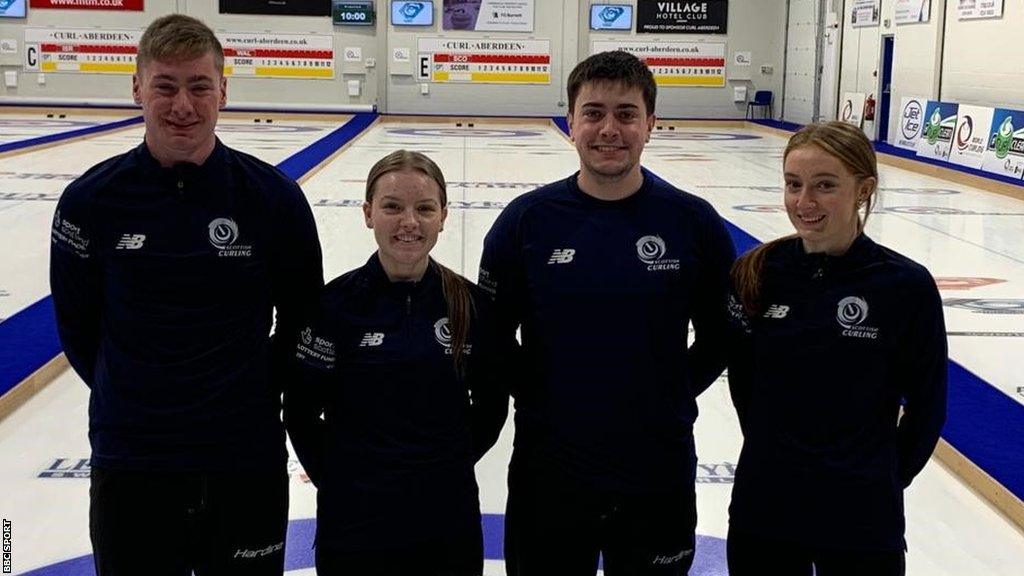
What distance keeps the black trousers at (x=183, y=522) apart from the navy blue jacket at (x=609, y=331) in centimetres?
60

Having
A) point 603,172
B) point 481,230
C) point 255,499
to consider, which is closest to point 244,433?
point 255,499

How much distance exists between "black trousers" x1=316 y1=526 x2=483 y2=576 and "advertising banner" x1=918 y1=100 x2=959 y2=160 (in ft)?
56.2

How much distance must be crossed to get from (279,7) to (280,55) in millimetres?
1166

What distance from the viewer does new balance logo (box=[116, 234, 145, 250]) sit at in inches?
96.6

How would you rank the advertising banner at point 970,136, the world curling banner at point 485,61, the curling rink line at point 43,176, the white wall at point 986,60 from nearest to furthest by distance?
the curling rink line at point 43,176 → the advertising banner at point 970,136 → the white wall at point 986,60 → the world curling banner at point 485,61

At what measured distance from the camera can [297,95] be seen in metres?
29.2

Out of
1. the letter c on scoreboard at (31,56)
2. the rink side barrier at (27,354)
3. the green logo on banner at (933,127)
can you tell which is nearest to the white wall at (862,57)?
the green logo on banner at (933,127)

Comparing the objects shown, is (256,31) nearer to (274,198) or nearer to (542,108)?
(542,108)

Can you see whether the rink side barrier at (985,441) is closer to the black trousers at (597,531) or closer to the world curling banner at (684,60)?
the black trousers at (597,531)

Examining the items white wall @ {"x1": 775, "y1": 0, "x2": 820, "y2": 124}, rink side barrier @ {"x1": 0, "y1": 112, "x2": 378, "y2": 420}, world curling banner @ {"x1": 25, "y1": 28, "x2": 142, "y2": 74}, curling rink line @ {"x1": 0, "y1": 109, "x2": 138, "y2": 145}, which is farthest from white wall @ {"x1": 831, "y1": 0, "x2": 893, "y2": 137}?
rink side barrier @ {"x1": 0, "y1": 112, "x2": 378, "y2": 420}

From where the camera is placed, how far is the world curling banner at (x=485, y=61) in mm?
29188

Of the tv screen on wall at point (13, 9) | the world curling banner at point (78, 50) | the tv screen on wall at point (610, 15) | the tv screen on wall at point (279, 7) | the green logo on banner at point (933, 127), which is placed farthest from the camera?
the tv screen on wall at point (610, 15)

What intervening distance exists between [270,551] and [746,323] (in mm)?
1180

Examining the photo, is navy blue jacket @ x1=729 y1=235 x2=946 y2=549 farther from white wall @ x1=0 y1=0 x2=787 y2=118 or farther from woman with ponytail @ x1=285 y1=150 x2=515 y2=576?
white wall @ x1=0 y1=0 x2=787 y2=118
